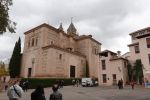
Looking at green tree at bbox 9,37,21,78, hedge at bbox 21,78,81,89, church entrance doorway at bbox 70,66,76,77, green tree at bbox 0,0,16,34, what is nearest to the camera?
green tree at bbox 0,0,16,34

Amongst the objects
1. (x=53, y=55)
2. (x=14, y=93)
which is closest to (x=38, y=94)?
(x=14, y=93)

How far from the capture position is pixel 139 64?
35219mm

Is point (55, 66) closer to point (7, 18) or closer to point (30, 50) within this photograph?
point (30, 50)

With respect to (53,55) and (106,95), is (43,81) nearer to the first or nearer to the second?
(53,55)

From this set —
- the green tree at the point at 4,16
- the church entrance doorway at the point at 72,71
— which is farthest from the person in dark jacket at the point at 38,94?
the church entrance doorway at the point at 72,71

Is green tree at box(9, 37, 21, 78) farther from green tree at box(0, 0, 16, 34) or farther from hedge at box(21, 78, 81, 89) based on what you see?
green tree at box(0, 0, 16, 34)

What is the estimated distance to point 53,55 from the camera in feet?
140

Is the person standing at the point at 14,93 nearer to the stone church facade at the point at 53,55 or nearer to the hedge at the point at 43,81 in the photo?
the hedge at the point at 43,81

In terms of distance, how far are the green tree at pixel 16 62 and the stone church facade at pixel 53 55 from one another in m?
1.22

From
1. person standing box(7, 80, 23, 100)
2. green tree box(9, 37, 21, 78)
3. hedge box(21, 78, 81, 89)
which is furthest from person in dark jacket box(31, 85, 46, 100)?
green tree box(9, 37, 21, 78)

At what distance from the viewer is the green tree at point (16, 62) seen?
46.4 meters

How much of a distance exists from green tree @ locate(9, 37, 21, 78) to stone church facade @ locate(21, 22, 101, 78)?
1.22 meters

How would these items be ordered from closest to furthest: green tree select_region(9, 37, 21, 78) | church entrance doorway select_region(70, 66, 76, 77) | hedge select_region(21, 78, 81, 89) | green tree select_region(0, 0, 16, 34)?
green tree select_region(0, 0, 16, 34) → hedge select_region(21, 78, 81, 89) → green tree select_region(9, 37, 21, 78) → church entrance doorway select_region(70, 66, 76, 77)

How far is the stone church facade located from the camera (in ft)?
141
